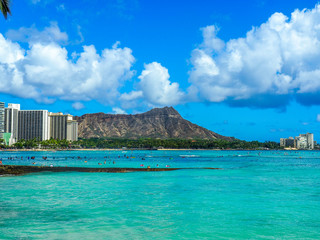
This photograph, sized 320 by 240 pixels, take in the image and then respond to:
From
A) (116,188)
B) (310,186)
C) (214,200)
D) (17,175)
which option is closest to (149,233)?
(214,200)

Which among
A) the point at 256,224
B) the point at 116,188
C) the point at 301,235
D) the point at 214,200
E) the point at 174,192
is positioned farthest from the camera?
the point at 116,188

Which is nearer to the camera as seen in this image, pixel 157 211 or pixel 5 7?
pixel 5 7

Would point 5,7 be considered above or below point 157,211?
above

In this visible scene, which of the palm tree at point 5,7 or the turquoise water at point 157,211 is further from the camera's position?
the palm tree at point 5,7

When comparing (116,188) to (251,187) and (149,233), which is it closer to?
(251,187)

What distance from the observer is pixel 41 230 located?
817 inches

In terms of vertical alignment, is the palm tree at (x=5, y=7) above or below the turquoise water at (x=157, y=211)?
above

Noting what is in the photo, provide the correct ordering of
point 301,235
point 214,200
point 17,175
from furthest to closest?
point 17,175
point 214,200
point 301,235

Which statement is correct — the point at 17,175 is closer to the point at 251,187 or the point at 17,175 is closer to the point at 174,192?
the point at 174,192

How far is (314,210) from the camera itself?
27453 mm

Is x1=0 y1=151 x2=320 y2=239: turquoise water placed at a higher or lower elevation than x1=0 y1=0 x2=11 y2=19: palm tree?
lower

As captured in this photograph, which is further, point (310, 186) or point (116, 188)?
point (310, 186)

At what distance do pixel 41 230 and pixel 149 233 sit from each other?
6.45m

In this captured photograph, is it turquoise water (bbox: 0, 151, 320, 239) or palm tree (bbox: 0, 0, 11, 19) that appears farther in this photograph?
palm tree (bbox: 0, 0, 11, 19)
